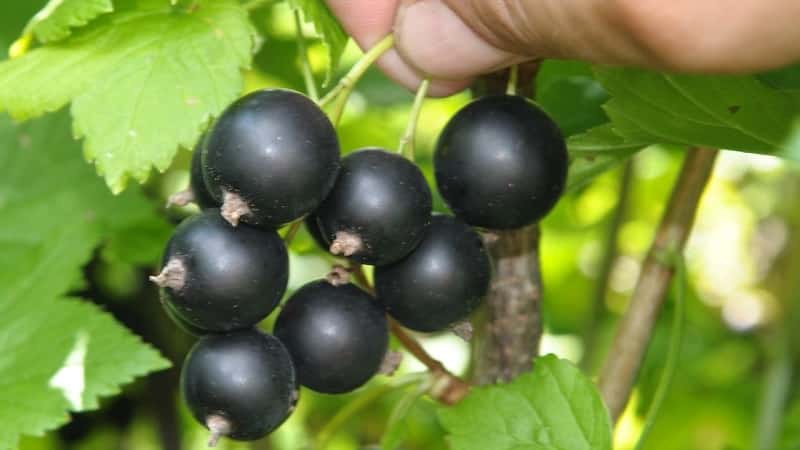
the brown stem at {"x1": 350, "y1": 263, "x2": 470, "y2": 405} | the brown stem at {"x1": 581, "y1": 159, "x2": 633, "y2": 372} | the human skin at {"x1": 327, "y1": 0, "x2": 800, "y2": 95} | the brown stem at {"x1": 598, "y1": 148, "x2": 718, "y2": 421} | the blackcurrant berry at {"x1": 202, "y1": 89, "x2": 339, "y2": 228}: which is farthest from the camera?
the brown stem at {"x1": 581, "y1": 159, "x2": 633, "y2": 372}

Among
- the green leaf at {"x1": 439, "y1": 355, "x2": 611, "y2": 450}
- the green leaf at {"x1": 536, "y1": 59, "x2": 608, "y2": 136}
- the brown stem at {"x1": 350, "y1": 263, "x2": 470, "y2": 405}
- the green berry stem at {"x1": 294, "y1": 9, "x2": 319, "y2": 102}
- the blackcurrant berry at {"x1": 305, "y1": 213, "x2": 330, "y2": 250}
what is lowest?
the brown stem at {"x1": 350, "y1": 263, "x2": 470, "y2": 405}

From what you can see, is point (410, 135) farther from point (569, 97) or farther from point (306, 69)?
point (569, 97)

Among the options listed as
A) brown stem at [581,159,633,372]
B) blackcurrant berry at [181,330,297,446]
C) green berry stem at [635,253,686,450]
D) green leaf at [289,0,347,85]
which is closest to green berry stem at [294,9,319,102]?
green leaf at [289,0,347,85]

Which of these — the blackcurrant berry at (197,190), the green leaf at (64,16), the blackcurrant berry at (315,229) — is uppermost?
the green leaf at (64,16)

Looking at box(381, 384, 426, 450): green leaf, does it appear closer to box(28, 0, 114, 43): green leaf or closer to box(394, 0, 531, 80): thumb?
box(394, 0, 531, 80): thumb

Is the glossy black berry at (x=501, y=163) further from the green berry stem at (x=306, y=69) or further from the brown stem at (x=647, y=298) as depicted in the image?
the brown stem at (x=647, y=298)

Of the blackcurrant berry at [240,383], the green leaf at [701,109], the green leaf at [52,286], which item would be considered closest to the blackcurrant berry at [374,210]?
the blackcurrant berry at [240,383]
